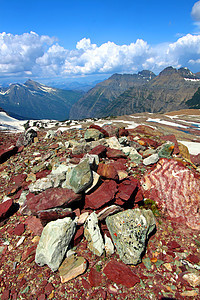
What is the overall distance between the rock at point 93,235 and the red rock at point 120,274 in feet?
2.01

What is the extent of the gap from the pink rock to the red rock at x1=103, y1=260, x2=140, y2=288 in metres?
3.55

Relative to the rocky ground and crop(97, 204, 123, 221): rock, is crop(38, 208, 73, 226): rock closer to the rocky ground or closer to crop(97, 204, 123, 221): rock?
the rocky ground

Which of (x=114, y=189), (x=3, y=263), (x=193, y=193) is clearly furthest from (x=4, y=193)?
(x=193, y=193)

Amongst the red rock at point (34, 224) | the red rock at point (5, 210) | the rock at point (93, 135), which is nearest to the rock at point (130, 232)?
the red rock at point (34, 224)

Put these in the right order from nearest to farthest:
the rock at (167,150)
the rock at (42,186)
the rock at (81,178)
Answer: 1. the rock at (81,178)
2. the rock at (42,186)
3. the rock at (167,150)

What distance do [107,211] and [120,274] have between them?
2.28 m

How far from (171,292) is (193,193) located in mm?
4543

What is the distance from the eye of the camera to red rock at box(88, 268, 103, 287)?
17.6ft

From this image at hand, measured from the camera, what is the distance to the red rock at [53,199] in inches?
288

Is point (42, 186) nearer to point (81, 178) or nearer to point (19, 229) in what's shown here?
point (19, 229)

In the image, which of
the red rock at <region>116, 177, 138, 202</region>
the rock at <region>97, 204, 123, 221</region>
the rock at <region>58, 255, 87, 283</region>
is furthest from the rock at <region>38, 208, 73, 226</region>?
the red rock at <region>116, 177, 138, 202</region>

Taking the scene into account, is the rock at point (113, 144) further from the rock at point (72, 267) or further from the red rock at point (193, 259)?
the rock at point (72, 267)

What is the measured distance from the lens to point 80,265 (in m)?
5.73

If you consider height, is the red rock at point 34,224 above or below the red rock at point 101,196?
below
